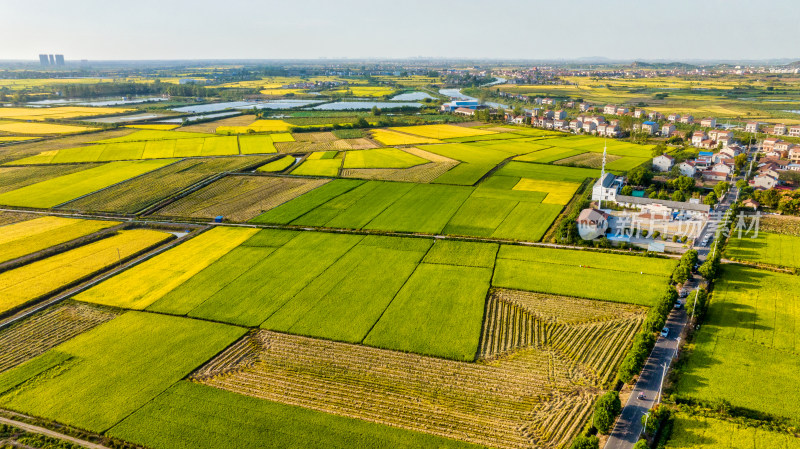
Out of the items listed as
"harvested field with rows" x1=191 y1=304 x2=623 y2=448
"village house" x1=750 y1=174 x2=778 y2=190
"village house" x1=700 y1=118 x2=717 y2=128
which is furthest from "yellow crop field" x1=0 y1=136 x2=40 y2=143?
"village house" x1=700 y1=118 x2=717 y2=128

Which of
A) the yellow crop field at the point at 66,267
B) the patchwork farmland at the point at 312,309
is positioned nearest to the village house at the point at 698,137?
the patchwork farmland at the point at 312,309

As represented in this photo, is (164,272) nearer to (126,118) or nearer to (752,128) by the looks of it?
(126,118)

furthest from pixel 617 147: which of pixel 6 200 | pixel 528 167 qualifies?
pixel 6 200

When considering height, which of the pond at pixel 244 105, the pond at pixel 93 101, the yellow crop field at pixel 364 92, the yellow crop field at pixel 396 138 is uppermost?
the yellow crop field at pixel 364 92

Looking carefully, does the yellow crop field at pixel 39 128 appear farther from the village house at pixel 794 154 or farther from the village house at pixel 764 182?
the village house at pixel 794 154

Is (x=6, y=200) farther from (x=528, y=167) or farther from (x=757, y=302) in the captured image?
(x=757, y=302)

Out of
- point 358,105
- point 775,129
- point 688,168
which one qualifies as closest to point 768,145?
point 775,129
